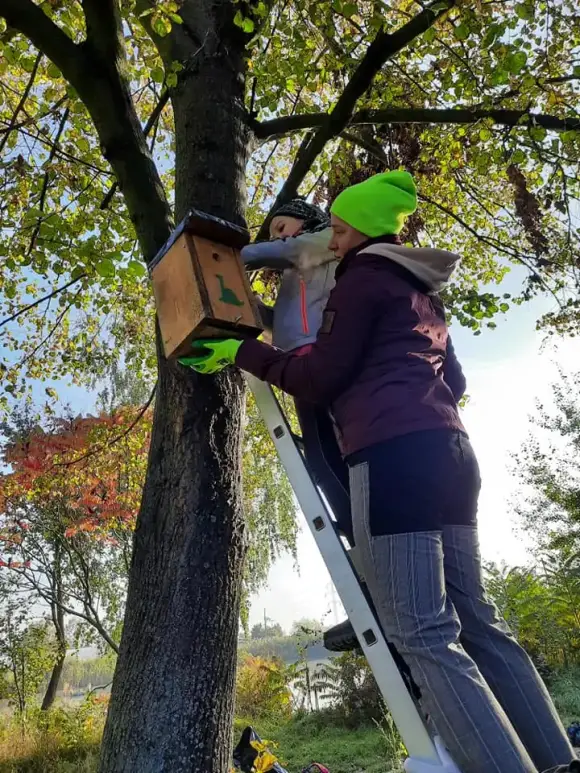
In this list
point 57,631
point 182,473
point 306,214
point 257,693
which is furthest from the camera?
point 57,631

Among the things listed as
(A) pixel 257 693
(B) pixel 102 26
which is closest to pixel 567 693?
(A) pixel 257 693

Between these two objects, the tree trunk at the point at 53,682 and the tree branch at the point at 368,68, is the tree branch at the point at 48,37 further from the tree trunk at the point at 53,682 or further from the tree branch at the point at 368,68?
the tree trunk at the point at 53,682

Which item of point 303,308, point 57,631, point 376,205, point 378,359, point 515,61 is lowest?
point 57,631

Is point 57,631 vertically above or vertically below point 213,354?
below

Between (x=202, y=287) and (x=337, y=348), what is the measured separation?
2.00 feet

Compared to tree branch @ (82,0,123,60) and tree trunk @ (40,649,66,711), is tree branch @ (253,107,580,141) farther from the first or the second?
tree trunk @ (40,649,66,711)

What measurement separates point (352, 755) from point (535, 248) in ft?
18.7

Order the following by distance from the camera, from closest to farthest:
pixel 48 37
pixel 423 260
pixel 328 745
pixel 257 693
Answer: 1. pixel 423 260
2. pixel 48 37
3. pixel 328 745
4. pixel 257 693

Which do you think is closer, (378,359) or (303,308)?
(378,359)

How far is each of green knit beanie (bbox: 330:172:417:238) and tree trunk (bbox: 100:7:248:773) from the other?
2.81 ft

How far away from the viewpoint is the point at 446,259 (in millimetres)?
1847

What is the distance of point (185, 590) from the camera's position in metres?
2.03

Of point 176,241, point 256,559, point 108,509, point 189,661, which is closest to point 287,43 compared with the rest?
point 176,241

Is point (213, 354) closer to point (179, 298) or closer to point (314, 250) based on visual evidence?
point (179, 298)
